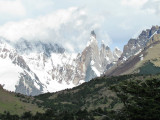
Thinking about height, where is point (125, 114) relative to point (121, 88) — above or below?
below

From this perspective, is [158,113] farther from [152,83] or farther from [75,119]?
[75,119]

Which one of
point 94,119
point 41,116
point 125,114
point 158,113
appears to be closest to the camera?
point 158,113

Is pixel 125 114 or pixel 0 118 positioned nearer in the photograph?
pixel 125 114

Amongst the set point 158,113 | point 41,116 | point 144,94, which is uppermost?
point 41,116

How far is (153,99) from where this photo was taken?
242 feet

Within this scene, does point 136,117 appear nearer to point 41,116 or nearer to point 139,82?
point 139,82

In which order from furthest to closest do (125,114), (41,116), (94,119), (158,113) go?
(41,116)
(94,119)
(125,114)
(158,113)

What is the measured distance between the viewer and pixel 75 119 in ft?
598

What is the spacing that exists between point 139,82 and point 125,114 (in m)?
9.17

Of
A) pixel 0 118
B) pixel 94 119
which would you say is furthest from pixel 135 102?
pixel 0 118

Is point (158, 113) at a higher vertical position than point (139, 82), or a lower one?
lower

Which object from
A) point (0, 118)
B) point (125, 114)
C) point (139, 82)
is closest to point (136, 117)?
point (125, 114)

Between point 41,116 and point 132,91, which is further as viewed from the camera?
point 41,116

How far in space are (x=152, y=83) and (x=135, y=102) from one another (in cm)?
730
